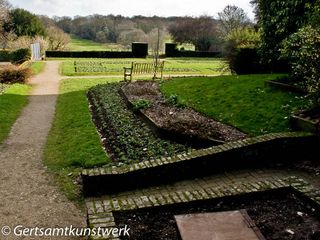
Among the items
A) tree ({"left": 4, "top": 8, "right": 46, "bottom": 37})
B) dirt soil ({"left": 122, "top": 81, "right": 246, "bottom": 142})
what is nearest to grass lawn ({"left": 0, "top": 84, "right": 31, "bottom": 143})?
dirt soil ({"left": 122, "top": 81, "right": 246, "bottom": 142})

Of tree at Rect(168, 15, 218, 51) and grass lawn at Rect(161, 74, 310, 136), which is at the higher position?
tree at Rect(168, 15, 218, 51)

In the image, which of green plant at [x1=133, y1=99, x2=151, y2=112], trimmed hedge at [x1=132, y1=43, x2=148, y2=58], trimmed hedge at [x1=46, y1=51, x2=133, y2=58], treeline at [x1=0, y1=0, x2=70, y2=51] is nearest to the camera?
green plant at [x1=133, y1=99, x2=151, y2=112]

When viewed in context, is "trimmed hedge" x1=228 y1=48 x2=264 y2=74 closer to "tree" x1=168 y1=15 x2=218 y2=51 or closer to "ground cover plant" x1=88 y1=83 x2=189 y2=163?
"ground cover plant" x1=88 y1=83 x2=189 y2=163

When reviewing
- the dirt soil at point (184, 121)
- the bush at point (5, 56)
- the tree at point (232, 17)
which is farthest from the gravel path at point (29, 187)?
the tree at point (232, 17)

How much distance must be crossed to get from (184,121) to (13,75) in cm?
1511

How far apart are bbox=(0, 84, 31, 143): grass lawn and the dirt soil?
4492mm

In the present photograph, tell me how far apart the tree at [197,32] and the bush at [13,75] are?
40.4m

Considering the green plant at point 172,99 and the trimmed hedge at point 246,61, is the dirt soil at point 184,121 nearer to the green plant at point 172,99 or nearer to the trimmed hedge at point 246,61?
the green plant at point 172,99

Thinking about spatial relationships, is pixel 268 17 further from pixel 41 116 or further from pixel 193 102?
pixel 41 116

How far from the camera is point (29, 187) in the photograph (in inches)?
302

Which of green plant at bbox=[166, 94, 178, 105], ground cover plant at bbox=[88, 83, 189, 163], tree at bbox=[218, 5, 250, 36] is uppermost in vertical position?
tree at bbox=[218, 5, 250, 36]

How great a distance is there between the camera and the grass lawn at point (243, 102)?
10344 millimetres

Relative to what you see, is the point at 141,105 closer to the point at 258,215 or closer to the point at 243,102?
the point at 243,102

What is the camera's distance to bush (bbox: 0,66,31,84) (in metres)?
22.5
